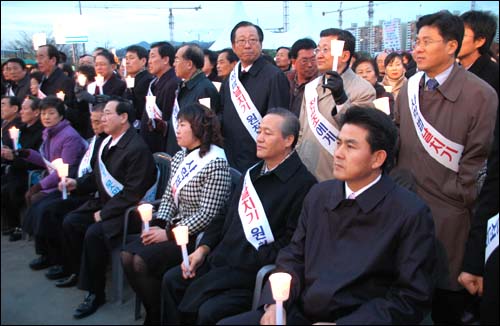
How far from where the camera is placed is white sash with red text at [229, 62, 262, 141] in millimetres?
3863

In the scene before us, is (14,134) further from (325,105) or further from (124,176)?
(325,105)

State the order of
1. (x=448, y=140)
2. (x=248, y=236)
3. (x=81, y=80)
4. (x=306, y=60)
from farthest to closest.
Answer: (x=81, y=80)
(x=306, y=60)
(x=248, y=236)
(x=448, y=140)

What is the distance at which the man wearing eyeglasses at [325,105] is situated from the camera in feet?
10.3

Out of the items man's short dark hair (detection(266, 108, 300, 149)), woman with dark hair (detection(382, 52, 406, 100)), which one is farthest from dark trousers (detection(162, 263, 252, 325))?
woman with dark hair (detection(382, 52, 406, 100))

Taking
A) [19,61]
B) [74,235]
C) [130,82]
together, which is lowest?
[74,235]

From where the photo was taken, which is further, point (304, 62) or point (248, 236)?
point (304, 62)

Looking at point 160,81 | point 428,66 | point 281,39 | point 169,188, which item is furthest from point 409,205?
point 281,39

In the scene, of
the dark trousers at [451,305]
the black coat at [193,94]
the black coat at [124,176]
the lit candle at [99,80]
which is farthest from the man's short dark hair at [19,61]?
the dark trousers at [451,305]

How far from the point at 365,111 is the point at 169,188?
1.84 meters

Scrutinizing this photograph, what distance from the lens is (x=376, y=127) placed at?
2.16 meters

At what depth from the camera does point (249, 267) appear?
2.66m

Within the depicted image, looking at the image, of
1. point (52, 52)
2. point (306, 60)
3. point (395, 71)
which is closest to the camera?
point (306, 60)

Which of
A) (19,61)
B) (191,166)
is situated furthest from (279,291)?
(19,61)

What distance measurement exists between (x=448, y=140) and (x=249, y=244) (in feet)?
4.06
